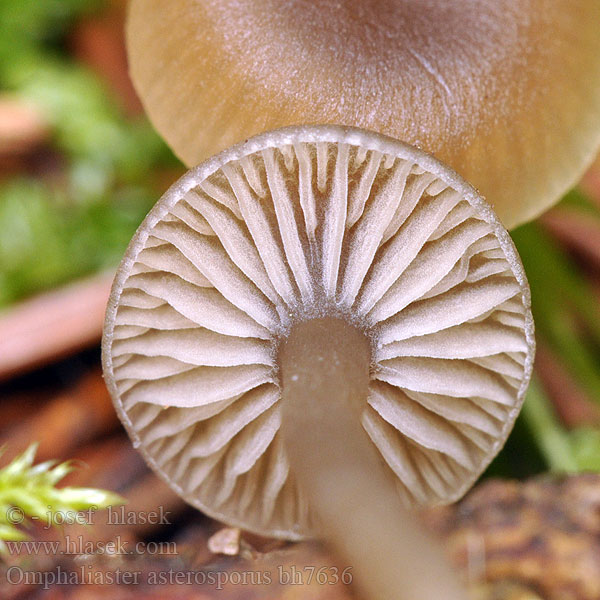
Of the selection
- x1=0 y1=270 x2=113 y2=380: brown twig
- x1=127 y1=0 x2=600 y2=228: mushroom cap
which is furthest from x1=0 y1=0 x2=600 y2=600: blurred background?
x1=127 y1=0 x2=600 y2=228: mushroom cap

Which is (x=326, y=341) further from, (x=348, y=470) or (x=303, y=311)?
(x=348, y=470)

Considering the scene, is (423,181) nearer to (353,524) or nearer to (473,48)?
(473,48)

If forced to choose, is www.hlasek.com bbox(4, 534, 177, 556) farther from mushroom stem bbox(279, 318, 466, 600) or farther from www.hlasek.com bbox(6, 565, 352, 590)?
mushroom stem bbox(279, 318, 466, 600)

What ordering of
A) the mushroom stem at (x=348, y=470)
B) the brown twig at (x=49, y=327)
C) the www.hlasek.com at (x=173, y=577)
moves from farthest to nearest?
the brown twig at (x=49, y=327) < the www.hlasek.com at (x=173, y=577) < the mushroom stem at (x=348, y=470)

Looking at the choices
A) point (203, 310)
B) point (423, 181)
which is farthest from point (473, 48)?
point (203, 310)

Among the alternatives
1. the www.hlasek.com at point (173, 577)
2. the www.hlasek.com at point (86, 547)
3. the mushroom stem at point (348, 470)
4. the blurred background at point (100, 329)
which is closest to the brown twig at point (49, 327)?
the blurred background at point (100, 329)

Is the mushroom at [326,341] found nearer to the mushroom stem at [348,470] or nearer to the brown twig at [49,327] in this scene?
the mushroom stem at [348,470]
